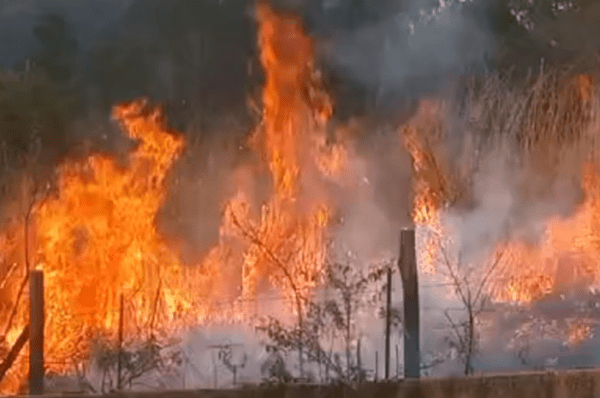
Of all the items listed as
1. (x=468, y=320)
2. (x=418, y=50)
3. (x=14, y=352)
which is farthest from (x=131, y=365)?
(x=418, y=50)

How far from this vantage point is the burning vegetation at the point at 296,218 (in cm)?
1399

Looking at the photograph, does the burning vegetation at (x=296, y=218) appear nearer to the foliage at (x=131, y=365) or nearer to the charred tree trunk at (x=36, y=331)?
the foliage at (x=131, y=365)

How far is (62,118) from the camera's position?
23062 mm

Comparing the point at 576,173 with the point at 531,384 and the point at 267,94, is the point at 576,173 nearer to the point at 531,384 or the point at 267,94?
the point at 267,94

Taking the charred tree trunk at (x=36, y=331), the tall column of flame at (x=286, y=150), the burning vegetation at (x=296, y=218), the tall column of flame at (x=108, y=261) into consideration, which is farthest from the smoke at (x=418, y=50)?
the charred tree trunk at (x=36, y=331)

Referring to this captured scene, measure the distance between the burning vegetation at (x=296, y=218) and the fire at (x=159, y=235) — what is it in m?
0.03

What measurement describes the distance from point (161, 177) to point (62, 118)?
20.5ft

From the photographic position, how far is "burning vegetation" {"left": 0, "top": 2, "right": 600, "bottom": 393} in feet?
45.9

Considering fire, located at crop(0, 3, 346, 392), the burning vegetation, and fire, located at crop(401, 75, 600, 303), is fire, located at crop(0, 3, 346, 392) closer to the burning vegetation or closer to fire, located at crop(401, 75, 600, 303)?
the burning vegetation

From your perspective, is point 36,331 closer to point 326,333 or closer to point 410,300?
point 326,333

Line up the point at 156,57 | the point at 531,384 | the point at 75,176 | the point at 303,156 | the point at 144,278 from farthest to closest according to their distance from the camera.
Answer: the point at 156,57
the point at 303,156
the point at 75,176
the point at 144,278
the point at 531,384

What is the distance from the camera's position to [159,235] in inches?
672

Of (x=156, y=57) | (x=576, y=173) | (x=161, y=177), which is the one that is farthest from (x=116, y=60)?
(x=576, y=173)

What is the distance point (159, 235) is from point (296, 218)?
2369 mm
